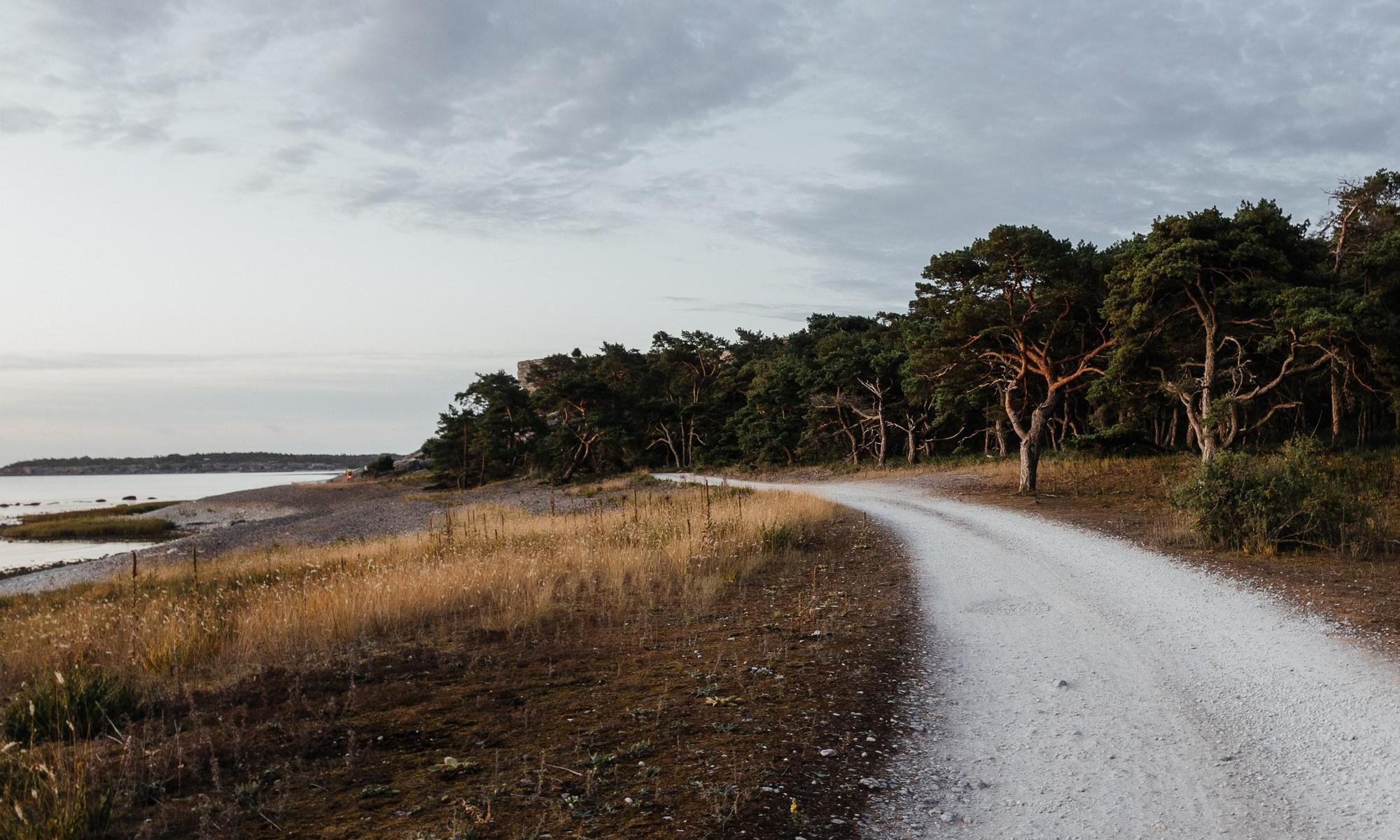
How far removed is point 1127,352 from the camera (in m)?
24.4

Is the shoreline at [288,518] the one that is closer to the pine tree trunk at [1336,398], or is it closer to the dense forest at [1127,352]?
the dense forest at [1127,352]

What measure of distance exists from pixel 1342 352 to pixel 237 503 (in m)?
59.4

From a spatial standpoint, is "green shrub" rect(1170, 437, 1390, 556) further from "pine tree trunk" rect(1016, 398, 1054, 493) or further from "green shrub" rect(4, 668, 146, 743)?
"green shrub" rect(4, 668, 146, 743)

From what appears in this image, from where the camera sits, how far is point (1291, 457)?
596 inches

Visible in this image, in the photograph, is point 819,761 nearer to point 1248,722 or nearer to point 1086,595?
point 1248,722

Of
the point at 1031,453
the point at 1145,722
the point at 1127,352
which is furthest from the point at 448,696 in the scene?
the point at 1127,352

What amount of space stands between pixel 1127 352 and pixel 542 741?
80.1 feet

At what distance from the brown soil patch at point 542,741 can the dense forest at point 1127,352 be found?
16904mm

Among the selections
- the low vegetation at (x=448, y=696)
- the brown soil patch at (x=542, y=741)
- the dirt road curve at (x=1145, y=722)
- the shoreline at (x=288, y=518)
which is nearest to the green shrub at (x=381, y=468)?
the shoreline at (x=288, y=518)

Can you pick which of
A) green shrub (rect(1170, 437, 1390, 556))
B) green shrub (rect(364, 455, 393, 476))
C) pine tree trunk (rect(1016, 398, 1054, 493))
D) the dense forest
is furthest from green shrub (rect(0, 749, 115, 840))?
green shrub (rect(364, 455, 393, 476))

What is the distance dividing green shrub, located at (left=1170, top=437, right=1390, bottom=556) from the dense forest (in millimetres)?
5379

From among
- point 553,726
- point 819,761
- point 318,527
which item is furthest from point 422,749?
point 318,527

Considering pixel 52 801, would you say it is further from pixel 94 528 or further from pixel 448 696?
pixel 94 528

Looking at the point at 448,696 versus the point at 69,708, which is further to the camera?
the point at 448,696
